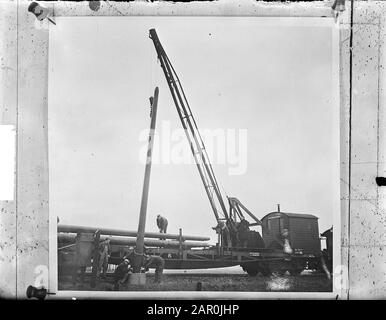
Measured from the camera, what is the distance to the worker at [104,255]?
7.48ft

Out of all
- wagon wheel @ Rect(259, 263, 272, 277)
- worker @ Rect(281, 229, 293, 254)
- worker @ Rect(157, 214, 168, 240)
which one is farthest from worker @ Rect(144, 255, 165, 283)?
worker @ Rect(281, 229, 293, 254)

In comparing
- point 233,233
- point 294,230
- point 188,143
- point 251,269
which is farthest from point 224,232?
point 188,143

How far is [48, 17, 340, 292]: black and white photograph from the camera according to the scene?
2258 mm

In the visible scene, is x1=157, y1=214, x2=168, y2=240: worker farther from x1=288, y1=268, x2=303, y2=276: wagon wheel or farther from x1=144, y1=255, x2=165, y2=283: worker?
x1=288, y1=268, x2=303, y2=276: wagon wheel

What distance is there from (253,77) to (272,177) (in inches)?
15.9

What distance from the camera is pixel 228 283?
2270 millimetres

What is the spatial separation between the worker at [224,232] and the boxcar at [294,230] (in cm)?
15

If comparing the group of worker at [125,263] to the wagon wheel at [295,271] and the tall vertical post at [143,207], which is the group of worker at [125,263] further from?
the wagon wheel at [295,271]

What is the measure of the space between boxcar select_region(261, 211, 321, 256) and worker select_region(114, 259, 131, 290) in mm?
558

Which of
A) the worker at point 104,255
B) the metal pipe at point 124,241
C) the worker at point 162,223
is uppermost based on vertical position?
the worker at point 162,223

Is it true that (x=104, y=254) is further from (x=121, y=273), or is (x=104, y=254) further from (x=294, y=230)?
(x=294, y=230)

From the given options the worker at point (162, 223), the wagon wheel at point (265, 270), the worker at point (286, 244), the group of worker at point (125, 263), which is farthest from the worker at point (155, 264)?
the worker at point (286, 244)
